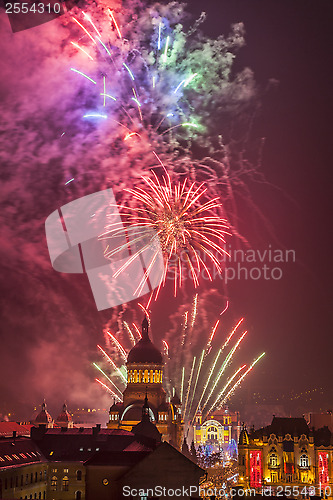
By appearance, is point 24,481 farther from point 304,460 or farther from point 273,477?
point 304,460

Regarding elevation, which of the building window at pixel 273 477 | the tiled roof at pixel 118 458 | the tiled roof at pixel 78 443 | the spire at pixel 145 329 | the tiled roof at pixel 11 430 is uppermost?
the spire at pixel 145 329

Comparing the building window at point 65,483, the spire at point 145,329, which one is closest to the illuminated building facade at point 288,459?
the building window at point 65,483

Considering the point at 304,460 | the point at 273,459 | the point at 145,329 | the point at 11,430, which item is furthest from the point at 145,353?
the point at 304,460

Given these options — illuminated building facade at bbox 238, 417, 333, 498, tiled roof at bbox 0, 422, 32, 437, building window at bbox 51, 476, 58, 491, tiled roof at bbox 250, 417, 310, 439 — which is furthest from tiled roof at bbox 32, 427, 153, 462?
tiled roof at bbox 0, 422, 32, 437

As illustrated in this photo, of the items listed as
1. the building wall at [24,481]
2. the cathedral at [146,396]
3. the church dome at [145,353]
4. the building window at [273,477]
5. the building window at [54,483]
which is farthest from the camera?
the church dome at [145,353]

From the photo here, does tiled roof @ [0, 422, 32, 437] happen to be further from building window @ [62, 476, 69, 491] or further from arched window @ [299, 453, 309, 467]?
arched window @ [299, 453, 309, 467]

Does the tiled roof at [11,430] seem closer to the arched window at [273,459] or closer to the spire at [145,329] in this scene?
the spire at [145,329]
